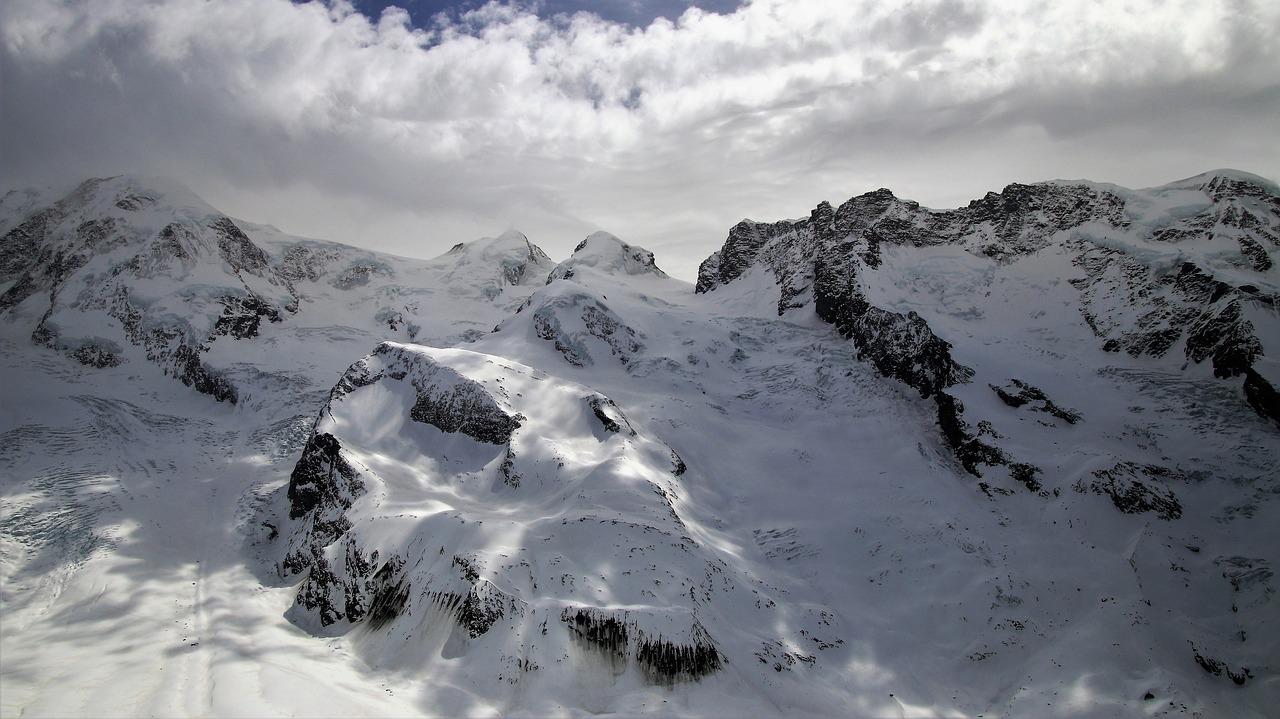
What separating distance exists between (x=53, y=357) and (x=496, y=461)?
67.5 m

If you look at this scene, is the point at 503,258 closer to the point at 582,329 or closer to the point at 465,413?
the point at 582,329

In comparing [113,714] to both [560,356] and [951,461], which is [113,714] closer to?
[560,356]

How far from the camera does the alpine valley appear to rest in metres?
35.8

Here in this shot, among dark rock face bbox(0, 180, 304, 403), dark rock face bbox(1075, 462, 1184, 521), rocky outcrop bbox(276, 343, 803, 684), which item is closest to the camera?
rocky outcrop bbox(276, 343, 803, 684)

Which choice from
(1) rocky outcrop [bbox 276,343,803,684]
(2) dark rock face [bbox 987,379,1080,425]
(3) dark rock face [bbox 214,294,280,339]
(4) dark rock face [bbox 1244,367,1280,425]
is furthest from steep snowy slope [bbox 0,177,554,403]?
(4) dark rock face [bbox 1244,367,1280,425]

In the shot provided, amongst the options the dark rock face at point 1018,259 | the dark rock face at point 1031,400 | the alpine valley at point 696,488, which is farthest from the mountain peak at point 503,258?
the dark rock face at point 1031,400

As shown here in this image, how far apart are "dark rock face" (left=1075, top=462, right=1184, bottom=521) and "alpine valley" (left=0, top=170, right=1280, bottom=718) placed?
0.73 feet

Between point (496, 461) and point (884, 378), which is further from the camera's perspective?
point (884, 378)

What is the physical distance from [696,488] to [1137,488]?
32.4 m

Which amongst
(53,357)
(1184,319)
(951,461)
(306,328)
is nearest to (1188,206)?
(1184,319)

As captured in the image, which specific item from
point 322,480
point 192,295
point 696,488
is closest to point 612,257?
point 192,295

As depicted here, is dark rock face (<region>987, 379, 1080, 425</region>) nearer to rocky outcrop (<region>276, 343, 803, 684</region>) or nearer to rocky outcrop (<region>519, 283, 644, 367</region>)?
rocky outcrop (<region>276, 343, 803, 684</region>)

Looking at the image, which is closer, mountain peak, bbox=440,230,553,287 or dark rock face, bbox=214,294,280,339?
dark rock face, bbox=214,294,280,339

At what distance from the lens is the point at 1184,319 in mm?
60469
